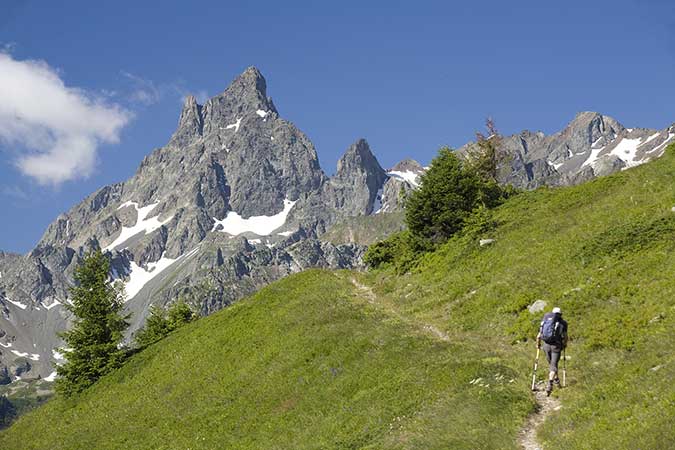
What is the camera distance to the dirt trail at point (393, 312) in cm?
3500

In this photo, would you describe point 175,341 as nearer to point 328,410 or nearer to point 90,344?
point 90,344

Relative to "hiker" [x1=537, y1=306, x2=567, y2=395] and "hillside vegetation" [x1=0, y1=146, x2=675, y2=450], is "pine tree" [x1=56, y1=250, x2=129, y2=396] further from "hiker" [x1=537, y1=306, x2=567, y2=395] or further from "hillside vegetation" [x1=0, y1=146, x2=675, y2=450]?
"hiker" [x1=537, y1=306, x2=567, y2=395]

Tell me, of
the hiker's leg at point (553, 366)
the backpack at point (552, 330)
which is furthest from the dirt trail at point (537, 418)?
the backpack at point (552, 330)

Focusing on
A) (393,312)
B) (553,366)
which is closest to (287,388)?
(393,312)

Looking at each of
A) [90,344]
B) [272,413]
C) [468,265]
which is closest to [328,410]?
[272,413]

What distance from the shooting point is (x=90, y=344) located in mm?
51250

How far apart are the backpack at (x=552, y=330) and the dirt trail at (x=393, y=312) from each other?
9450 mm

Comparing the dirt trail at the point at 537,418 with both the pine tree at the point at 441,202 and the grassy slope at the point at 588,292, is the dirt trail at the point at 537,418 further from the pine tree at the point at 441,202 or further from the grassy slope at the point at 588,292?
the pine tree at the point at 441,202

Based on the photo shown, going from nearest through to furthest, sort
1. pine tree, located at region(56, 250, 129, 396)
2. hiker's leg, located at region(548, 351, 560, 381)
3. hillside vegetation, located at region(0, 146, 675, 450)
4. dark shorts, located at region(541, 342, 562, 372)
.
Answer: hillside vegetation, located at region(0, 146, 675, 450)
hiker's leg, located at region(548, 351, 560, 381)
dark shorts, located at region(541, 342, 562, 372)
pine tree, located at region(56, 250, 129, 396)

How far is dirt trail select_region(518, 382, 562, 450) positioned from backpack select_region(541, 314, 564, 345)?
6.31ft

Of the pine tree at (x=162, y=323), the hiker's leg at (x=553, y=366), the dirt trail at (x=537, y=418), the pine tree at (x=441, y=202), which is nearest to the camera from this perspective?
the dirt trail at (x=537, y=418)

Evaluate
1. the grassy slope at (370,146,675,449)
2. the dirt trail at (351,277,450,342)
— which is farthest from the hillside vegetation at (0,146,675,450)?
the dirt trail at (351,277,450,342)

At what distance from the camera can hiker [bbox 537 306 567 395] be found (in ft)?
77.0

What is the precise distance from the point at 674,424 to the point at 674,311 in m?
10.4
